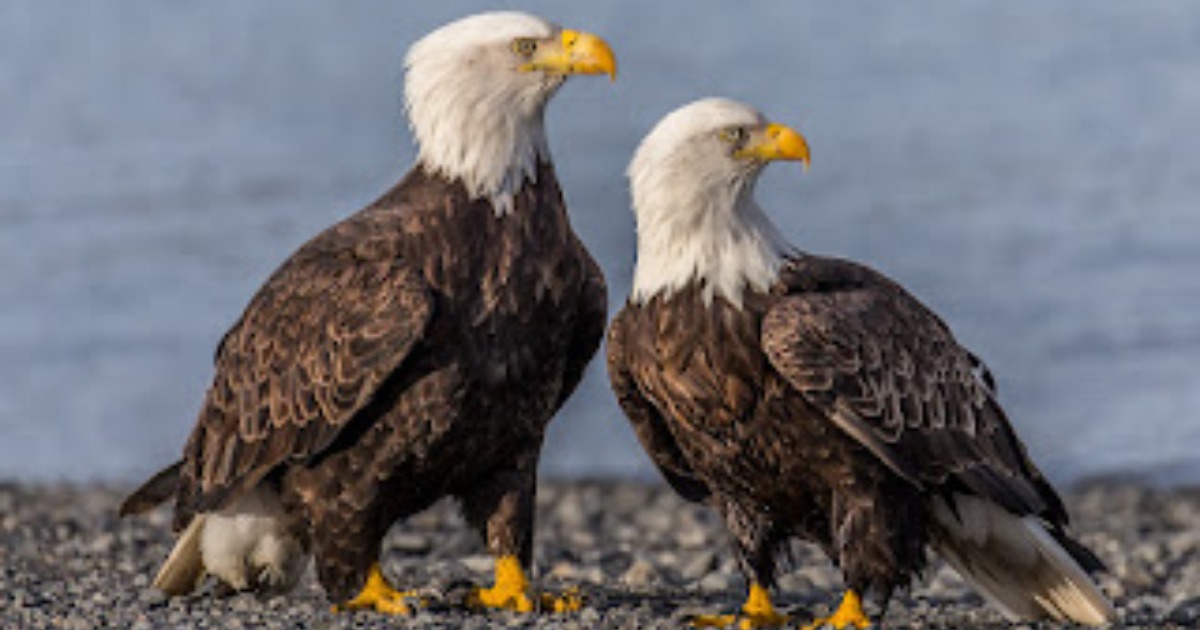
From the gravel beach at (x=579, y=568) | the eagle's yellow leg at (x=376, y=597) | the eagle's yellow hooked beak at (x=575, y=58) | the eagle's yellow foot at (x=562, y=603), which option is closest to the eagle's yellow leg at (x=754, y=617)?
the gravel beach at (x=579, y=568)

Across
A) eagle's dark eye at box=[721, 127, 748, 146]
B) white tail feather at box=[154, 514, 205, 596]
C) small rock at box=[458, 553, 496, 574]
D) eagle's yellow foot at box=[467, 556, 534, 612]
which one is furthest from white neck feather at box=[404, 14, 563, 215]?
small rock at box=[458, 553, 496, 574]

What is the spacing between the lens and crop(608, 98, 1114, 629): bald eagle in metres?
9.55

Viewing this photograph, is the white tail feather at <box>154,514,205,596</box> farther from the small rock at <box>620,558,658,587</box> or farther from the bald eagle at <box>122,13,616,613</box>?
the small rock at <box>620,558,658,587</box>

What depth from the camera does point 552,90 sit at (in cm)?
1020

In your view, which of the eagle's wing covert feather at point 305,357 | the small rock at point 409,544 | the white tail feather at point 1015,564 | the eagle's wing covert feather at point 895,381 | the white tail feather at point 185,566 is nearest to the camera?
the eagle's wing covert feather at point 895,381

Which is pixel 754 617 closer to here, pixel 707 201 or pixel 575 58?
pixel 707 201

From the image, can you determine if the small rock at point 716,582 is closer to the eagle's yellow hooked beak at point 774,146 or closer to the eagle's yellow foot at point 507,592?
the eagle's yellow foot at point 507,592

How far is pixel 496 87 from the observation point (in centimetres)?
1016

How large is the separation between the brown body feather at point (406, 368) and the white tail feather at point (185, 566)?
0.26 metres

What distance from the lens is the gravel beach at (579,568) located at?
1003 cm

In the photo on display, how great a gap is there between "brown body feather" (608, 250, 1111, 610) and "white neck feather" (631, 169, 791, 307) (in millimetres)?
48

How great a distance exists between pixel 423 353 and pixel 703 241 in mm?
983

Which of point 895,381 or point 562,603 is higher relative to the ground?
point 895,381

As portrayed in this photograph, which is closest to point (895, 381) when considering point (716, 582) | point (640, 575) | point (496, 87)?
point (496, 87)
